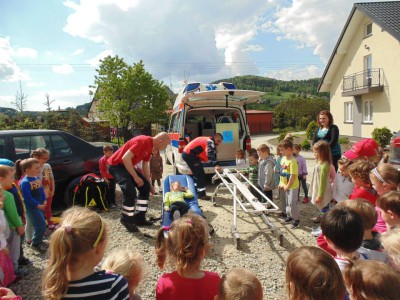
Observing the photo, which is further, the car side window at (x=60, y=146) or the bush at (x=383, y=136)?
the bush at (x=383, y=136)

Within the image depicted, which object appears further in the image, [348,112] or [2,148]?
[348,112]

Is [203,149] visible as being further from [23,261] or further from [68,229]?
[68,229]

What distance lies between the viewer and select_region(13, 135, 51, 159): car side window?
5.72 metres

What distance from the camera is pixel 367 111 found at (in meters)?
21.2

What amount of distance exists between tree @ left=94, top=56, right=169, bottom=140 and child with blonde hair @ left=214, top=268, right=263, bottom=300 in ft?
82.5

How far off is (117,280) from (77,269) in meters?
0.23

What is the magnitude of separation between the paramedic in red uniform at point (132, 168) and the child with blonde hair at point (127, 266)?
2.86m

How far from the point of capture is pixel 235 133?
8.78m

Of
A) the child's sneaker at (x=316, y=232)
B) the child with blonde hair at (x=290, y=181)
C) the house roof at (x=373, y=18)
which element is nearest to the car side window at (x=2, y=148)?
the child with blonde hair at (x=290, y=181)

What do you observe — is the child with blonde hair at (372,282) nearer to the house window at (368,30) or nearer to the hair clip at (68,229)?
the hair clip at (68,229)

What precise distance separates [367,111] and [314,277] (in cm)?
2302

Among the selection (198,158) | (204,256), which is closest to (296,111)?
(198,158)

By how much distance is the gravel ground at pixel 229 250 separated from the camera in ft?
11.2

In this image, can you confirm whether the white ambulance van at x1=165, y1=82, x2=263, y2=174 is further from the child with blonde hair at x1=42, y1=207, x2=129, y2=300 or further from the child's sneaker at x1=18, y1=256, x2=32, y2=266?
the child with blonde hair at x1=42, y1=207, x2=129, y2=300
